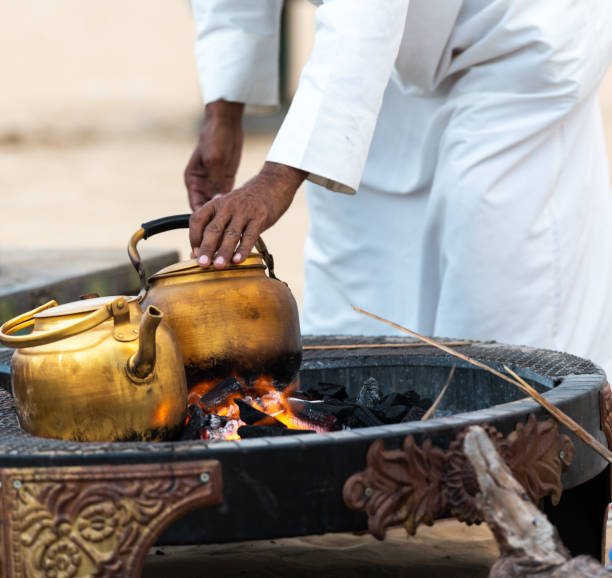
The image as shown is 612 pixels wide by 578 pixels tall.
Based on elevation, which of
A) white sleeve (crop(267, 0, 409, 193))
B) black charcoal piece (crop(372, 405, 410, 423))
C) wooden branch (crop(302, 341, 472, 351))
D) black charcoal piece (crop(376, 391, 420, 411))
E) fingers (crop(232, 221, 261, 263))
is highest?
white sleeve (crop(267, 0, 409, 193))

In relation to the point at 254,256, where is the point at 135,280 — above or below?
below

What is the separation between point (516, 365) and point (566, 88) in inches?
32.8

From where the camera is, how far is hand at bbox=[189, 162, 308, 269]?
190cm

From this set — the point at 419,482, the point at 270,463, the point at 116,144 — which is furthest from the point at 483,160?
the point at 116,144

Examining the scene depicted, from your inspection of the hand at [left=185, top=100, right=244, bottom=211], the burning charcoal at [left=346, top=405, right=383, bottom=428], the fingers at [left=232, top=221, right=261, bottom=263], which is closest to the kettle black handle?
the fingers at [left=232, top=221, right=261, bottom=263]

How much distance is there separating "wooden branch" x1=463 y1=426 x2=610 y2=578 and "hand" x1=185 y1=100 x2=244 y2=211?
1.58 metres

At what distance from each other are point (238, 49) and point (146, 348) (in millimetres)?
1610

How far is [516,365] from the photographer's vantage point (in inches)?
85.4

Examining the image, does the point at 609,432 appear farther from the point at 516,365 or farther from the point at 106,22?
the point at 106,22

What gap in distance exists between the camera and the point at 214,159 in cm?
291

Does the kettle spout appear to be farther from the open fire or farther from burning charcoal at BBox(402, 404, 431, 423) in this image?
burning charcoal at BBox(402, 404, 431, 423)

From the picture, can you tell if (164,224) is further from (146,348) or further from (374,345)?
(374,345)

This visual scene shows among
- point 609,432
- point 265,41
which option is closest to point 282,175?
point 609,432

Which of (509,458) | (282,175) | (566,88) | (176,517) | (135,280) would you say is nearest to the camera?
(176,517)
